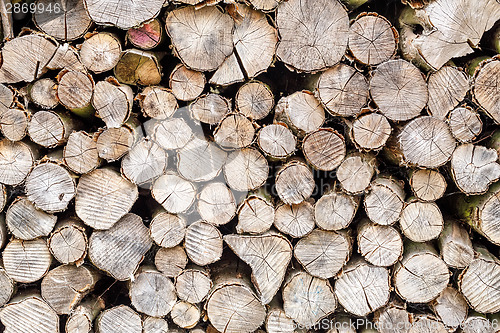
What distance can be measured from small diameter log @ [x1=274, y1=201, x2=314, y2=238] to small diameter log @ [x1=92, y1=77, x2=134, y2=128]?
3.81ft

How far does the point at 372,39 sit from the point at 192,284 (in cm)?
196

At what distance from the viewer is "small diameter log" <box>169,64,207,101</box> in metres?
2.55

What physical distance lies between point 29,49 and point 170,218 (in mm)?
1396

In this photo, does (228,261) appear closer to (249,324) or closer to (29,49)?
(249,324)

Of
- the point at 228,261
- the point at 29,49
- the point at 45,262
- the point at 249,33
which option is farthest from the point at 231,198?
the point at 29,49

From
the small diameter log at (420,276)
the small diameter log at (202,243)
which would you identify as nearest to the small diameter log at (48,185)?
the small diameter log at (202,243)

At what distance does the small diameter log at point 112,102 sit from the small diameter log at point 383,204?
1.65 m

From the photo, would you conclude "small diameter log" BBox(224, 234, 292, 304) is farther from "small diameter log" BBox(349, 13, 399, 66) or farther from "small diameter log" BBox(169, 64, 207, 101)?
"small diameter log" BBox(349, 13, 399, 66)

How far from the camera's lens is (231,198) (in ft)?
8.59

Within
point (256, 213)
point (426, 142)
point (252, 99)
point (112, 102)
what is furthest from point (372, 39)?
point (112, 102)

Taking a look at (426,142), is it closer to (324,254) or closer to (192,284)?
(324,254)

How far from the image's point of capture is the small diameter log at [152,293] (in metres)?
2.65

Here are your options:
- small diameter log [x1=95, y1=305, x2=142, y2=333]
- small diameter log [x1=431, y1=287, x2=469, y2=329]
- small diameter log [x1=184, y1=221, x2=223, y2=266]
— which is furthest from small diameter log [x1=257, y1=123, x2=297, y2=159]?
small diameter log [x1=431, y1=287, x2=469, y2=329]

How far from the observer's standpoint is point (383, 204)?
2596 mm
